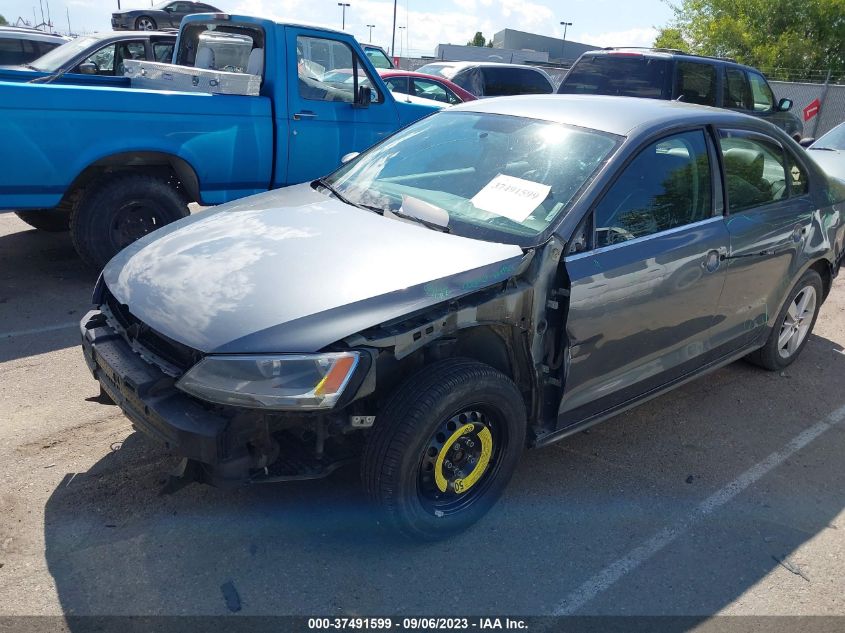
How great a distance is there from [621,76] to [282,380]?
318 inches

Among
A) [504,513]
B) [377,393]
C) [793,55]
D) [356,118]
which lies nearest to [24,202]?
[356,118]

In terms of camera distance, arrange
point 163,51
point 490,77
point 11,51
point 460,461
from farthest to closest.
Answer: point 490,77 < point 11,51 < point 163,51 < point 460,461

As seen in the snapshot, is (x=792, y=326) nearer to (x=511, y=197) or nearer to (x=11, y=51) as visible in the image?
(x=511, y=197)

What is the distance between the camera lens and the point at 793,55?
80.7ft

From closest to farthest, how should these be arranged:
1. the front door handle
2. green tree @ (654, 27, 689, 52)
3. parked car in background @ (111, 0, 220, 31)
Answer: the front door handle
parked car in background @ (111, 0, 220, 31)
green tree @ (654, 27, 689, 52)

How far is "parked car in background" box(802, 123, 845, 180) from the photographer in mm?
8211

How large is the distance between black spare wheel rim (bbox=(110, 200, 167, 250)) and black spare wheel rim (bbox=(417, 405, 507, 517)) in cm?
393

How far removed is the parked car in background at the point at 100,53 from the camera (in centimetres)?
771

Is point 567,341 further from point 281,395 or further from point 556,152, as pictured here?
point 281,395

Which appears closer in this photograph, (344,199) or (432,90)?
(344,199)

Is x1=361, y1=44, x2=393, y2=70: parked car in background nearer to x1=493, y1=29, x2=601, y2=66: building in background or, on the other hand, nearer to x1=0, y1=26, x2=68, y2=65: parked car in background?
x1=0, y1=26, x2=68, y2=65: parked car in background

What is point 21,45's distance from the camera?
1298cm

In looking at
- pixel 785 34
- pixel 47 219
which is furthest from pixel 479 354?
pixel 785 34

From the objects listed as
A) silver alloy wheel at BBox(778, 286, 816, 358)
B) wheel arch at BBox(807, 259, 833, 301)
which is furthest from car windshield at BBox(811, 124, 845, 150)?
silver alloy wheel at BBox(778, 286, 816, 358)
